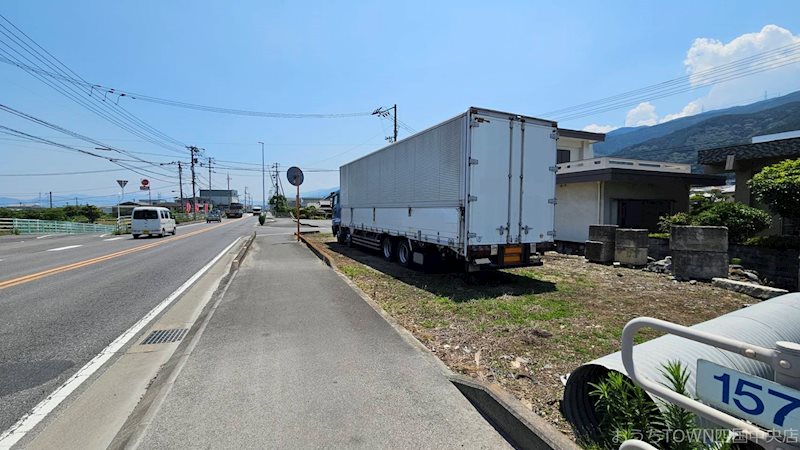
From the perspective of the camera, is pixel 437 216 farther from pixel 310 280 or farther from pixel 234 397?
pixel 234 397

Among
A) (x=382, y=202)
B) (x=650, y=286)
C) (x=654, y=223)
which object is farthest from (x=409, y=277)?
(x=654, y=223)

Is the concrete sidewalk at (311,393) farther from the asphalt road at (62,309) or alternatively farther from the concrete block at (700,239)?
the concrete block at (700,239)

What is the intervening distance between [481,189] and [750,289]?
5.96m

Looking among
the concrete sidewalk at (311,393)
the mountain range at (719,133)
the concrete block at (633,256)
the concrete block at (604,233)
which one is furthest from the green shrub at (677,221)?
the mountain range at (719,133)

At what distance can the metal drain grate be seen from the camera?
5281 mm

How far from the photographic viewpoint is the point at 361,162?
1438 cm

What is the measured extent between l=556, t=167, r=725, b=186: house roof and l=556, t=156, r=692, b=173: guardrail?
1.81 feet

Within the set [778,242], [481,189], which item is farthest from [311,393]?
[778,242]

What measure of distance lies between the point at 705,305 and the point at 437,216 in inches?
215

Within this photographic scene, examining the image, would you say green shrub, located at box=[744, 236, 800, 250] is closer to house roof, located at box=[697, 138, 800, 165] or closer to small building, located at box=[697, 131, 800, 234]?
small building, located at box=[697, 131, 800, 234]

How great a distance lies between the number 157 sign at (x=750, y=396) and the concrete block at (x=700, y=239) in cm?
925

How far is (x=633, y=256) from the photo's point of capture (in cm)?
1112

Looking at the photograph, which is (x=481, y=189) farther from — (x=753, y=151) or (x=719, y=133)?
(x=719, y=133)

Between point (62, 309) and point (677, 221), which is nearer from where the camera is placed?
point (62, 309)
